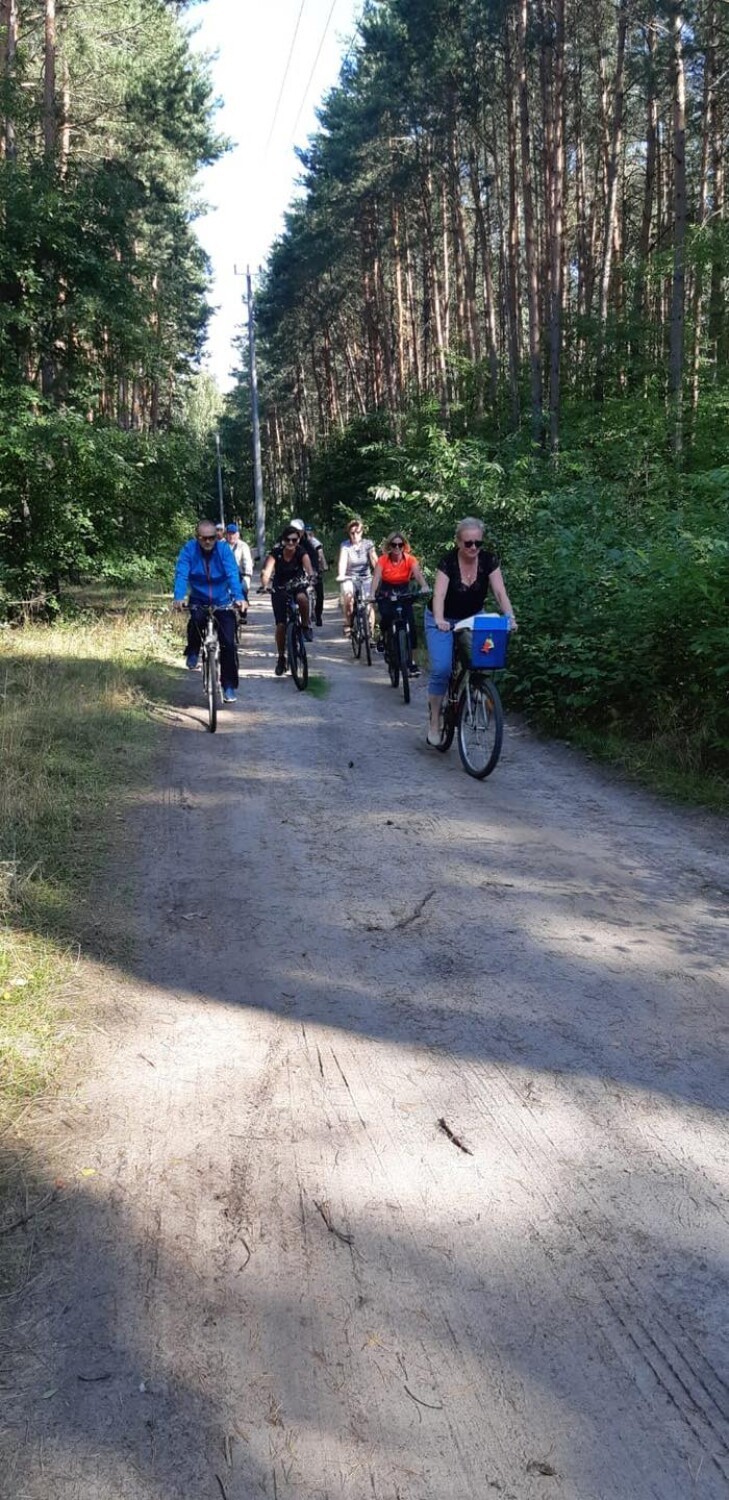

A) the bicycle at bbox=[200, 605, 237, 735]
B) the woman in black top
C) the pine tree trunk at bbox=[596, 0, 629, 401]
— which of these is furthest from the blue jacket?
the pine tree trunk at bbox=[596, 0, 629, 401]

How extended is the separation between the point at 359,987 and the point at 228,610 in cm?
739

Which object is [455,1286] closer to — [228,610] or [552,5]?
[228,610]

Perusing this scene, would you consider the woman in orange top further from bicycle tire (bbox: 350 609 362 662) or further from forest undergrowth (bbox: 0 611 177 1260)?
forest undergrowth (bbox: 0 611 177 1260)

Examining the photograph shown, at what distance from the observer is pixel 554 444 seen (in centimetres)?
2309

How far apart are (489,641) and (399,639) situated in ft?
13.4

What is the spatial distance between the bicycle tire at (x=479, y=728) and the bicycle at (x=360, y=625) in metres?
6.60

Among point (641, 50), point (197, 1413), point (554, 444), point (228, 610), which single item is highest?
point (641, 50)

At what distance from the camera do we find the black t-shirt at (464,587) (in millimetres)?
8461

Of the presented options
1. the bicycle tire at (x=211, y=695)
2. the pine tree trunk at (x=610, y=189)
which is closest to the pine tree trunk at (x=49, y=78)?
the pine tree trunk at (x=610, y=189)

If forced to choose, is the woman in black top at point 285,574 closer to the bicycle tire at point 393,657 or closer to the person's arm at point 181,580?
the bicycle tire at point 393,657

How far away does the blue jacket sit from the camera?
11.1m

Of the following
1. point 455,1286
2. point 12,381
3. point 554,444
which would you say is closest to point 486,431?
point 554,444

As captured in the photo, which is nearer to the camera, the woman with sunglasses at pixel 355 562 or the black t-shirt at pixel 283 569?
the black t-shirt at pixel 283 569

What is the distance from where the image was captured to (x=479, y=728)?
837 centimetres
